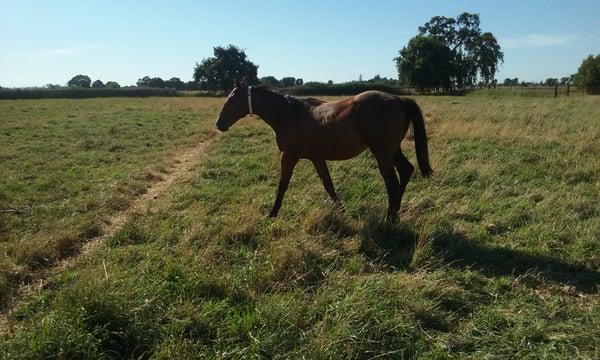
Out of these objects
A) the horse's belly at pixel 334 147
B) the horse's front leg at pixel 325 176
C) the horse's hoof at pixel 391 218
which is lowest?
the horse's hoof at pixel 391 218

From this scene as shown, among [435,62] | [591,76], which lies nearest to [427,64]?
[435,62]

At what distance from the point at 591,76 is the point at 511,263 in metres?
56.4

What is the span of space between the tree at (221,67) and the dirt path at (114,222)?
59.5 meters

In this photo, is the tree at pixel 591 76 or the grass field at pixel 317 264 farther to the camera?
the tree at pixel 591 76

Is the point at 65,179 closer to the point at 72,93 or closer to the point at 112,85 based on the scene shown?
the point at 72,93

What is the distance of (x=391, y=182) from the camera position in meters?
6.46

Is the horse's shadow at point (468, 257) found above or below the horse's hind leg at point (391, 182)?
below

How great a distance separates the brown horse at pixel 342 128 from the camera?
20.7ft

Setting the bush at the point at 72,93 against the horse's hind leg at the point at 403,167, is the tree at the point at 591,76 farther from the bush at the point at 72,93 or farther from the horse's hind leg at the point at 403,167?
the horse's hind leg at the point at 403,167

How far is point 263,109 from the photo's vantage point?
736 centimetres

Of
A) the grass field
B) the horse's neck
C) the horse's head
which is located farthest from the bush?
the horse's neck

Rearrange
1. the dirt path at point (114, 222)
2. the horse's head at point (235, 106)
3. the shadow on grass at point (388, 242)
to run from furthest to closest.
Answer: the horse's head at point (235, 106)
the shadow on grass at point (388, 242)
the dirt path at point (114, 222)

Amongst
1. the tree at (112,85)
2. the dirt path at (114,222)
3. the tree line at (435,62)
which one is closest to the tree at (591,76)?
the tree line at (435,62)

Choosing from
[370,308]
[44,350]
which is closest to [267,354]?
[370,308]
